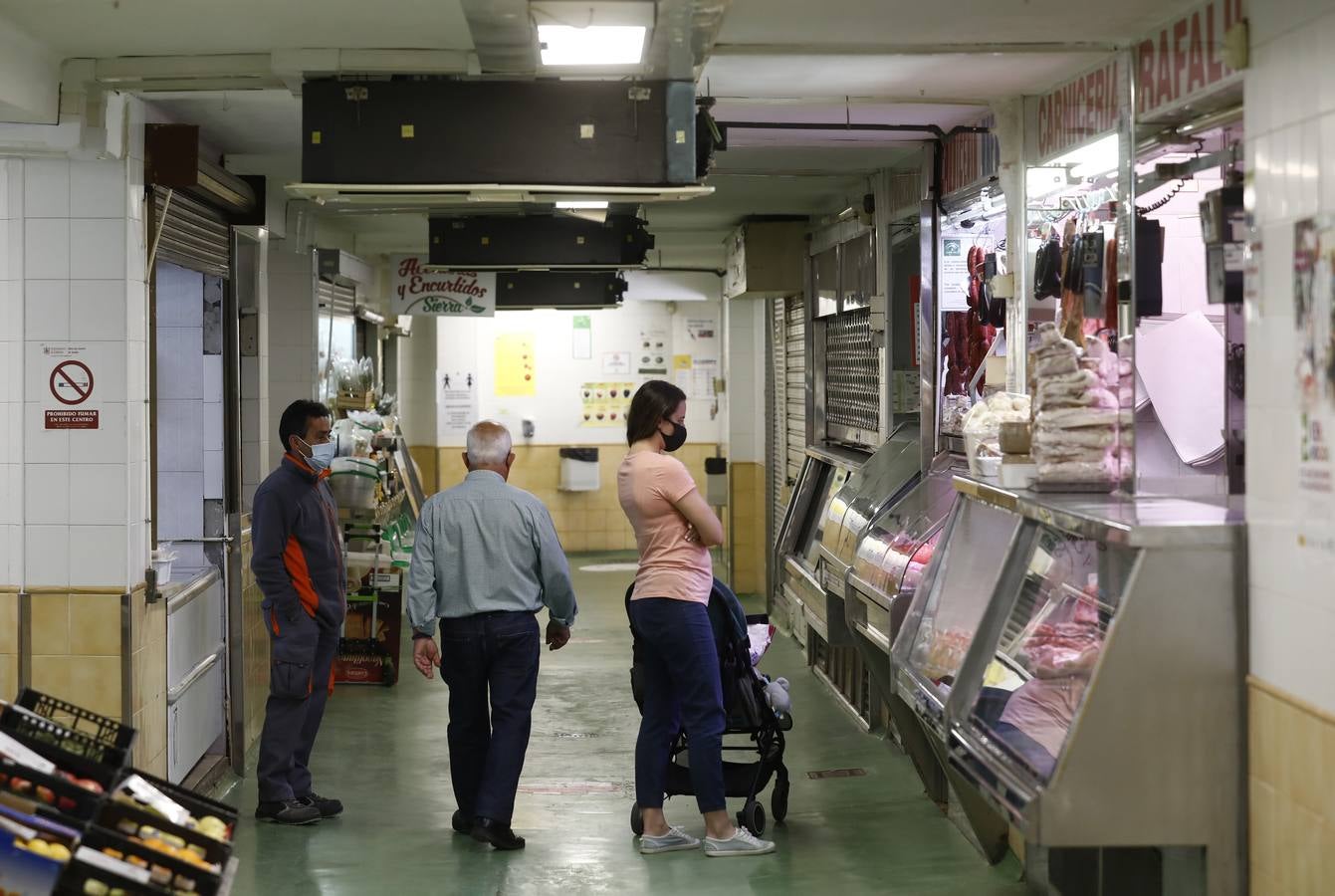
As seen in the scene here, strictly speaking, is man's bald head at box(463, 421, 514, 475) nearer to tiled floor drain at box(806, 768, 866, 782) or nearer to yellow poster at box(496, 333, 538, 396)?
tiled floor drain at box(806, 768, 866, 782)

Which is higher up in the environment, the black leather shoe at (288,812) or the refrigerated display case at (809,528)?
the refrigerated display case at (809,528)

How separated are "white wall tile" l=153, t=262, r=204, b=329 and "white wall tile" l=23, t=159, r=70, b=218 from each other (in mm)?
1557

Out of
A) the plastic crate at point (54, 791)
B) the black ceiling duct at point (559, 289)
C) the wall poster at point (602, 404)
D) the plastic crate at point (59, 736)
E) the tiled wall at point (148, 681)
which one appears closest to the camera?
the plastic crate at point (54, 791)

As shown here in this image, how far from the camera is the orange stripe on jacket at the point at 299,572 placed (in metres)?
5.97

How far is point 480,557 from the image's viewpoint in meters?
5.55

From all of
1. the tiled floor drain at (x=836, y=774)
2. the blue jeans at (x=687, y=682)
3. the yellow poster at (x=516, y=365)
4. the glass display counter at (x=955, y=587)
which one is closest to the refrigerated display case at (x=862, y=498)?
the tiled floor drain at (x=836, y=774)

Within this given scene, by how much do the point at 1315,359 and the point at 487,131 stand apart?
2.38 m

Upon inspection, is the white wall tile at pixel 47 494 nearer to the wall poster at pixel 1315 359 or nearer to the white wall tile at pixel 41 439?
the white wall tile at pixel 41 439

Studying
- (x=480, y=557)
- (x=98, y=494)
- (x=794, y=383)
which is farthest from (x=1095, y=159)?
(x=794, y=383)

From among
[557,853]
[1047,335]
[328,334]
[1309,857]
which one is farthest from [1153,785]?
[328,334]

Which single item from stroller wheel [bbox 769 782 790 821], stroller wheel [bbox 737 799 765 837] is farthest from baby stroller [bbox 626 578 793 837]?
stroller wheel [bbox 769 782 790 821]

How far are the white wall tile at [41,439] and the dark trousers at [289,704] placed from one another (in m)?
1.08

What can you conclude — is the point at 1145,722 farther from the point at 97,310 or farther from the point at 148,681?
the point at 97,310

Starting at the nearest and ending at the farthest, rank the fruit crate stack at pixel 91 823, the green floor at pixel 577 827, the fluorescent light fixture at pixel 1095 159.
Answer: the fruit crate stack at pixel 91 823
the fluorescent light fixture at pixel 1095 159
the green floor at pixel 577 827
